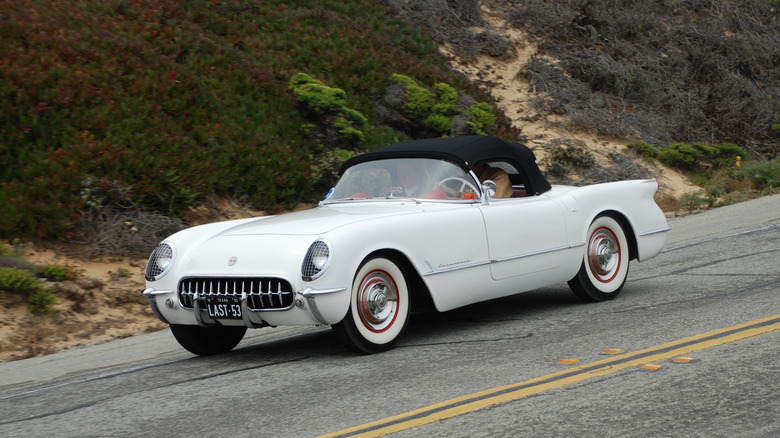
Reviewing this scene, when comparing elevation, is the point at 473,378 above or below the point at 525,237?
below

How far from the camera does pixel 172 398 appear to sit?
16.3 ft

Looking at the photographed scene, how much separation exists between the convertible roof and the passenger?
158 millimetres

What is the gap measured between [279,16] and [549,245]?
14.9 metres

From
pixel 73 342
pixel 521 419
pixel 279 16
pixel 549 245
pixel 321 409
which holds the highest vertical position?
pixel 279 16

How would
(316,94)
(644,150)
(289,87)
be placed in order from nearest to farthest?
(316,94) → (289,87) → (644,150)

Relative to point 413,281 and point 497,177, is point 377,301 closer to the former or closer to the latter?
point 413,281

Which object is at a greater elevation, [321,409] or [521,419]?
[521,419]

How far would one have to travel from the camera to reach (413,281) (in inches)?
242

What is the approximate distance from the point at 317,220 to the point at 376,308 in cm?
81

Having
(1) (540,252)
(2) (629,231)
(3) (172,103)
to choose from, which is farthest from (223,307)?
(3) (172,103)

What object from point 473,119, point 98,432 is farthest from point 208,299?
point 473,119

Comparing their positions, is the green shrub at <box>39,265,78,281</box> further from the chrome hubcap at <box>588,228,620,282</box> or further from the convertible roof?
the chrome hubcap at <box>588,228,620,282</box>

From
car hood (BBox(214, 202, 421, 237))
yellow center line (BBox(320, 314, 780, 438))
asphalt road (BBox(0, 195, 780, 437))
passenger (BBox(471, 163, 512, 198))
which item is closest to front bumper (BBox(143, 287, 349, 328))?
asphalt road (BBox(0, 195, 780, 437))

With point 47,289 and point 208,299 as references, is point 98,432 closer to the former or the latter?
point 208,299
